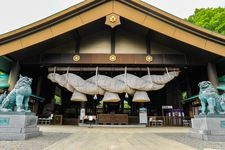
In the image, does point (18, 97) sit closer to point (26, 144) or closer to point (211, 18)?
point (26, 144)

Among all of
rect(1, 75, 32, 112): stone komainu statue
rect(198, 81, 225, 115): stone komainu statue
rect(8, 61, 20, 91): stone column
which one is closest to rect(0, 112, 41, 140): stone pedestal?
rect(1, 75, 32, 112): stone komainu statue

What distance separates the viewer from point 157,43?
1252 cm

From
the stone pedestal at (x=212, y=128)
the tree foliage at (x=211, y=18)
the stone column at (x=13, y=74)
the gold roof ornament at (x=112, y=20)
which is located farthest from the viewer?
the tree foliage at (x=211, y=18)

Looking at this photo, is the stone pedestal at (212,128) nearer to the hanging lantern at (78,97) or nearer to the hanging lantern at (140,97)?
the hanging lantern at (140,97)

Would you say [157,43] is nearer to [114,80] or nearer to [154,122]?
[114,80]

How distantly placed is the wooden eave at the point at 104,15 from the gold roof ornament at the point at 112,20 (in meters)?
0.23

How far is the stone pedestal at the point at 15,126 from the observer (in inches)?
224

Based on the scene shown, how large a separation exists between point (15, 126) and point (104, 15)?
25.7ft

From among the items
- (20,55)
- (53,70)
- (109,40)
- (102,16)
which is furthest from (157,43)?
(20,55)

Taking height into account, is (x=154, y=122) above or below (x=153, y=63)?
below

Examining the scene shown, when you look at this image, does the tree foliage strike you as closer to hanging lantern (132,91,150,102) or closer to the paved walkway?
hanging lantern (132,91,150,102)

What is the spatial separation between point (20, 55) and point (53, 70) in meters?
2.31

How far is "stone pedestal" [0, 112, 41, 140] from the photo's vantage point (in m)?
5.69

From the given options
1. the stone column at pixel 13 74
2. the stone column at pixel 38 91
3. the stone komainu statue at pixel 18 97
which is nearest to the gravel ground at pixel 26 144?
the stone komainu statue at pixel 18 97
